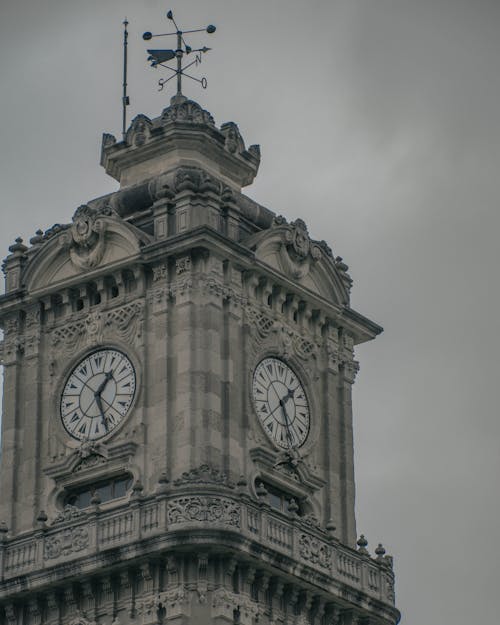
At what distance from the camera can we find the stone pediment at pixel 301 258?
7425 cm

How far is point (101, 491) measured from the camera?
236 feet

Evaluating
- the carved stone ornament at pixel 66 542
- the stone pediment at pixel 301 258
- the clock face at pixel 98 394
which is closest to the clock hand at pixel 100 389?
the clock face at pixel 98 394

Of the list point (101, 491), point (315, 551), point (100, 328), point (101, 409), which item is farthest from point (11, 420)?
point (315, 551)

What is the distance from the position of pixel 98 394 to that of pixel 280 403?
4893 mm

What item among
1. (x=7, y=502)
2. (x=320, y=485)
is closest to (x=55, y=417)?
(x=7, y=502)

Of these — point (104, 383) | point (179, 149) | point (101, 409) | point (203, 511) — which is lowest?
point (203, 511)

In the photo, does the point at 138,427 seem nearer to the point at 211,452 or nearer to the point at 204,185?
the point at 211,452

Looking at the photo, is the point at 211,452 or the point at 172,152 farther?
the point at 172,152

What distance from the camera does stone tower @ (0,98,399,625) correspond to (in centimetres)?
6856

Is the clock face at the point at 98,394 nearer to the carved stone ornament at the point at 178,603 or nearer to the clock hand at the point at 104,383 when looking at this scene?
the clock hand at the point at 104,383

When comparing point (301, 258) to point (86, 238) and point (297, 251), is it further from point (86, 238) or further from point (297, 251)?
point (86, 238)

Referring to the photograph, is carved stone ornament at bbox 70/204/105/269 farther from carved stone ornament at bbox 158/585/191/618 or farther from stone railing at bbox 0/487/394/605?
carved stone ornament at bbox 158/585/191/618

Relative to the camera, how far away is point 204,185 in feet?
240

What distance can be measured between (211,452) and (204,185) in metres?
7.70
